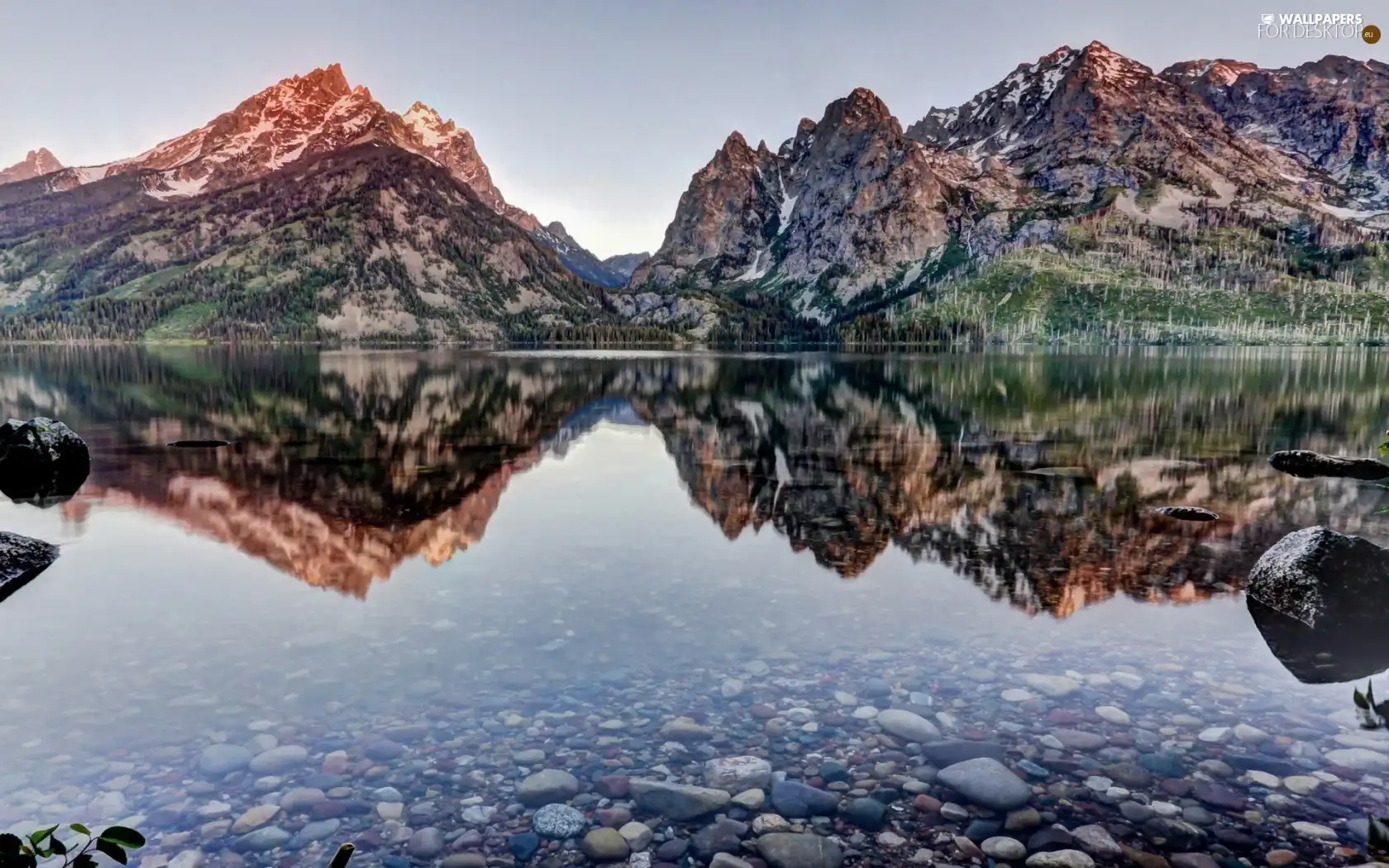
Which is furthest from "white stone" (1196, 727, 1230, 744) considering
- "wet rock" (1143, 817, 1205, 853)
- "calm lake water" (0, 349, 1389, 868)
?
"wet rock" (1143, 817, 1205, 853)

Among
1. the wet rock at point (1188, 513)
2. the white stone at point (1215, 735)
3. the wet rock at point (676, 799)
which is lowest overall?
the wet rock at point (676, 799)

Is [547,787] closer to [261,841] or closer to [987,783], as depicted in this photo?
[261,841]

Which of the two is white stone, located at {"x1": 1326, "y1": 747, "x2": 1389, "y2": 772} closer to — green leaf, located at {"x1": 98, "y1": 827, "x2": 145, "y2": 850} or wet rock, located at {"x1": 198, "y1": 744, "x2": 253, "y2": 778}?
green leaf, located at {"x1": 98, "y1": 827, "x2": 145, "y2": 850}

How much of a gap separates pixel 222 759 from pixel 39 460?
110ft

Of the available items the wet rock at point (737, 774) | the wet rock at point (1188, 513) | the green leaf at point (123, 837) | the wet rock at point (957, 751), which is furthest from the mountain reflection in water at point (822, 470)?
the green leaf at point (123, 837)

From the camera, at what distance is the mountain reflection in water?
24641 millimetres

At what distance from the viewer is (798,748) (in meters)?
12.7

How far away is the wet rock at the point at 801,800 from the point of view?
11.0 m

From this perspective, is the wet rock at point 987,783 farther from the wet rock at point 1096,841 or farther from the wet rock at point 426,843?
the wet rock at point 426,843

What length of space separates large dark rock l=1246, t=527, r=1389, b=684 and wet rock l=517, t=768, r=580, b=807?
1448 cm

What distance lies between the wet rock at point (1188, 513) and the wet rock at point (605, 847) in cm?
2678

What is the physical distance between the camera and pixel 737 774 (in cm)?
1195

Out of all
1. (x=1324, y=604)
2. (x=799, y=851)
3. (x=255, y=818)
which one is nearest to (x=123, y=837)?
(x=255, y=818)

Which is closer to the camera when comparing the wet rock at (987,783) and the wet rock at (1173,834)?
the wet rock at (1173,834)
